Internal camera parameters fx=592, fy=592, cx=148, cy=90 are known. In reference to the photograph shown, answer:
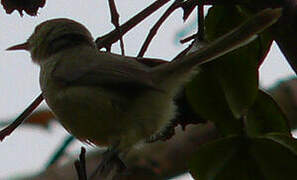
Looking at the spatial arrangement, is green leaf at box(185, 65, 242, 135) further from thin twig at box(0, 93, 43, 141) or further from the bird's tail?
thin twig at box(0, 93, 43, 141)

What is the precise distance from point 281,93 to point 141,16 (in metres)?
2.01

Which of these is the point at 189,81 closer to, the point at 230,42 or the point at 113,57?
the point at 230,42

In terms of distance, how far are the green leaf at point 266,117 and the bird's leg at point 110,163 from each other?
40 cm

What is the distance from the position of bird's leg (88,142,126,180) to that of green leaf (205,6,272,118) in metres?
0.38

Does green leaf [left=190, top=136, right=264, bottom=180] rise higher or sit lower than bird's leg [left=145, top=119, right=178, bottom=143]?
higher

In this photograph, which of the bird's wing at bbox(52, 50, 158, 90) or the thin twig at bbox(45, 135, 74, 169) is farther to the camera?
the thin twig at bbox(45, 135, 74, 169)

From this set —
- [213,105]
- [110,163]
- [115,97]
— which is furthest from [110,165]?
[213,105]

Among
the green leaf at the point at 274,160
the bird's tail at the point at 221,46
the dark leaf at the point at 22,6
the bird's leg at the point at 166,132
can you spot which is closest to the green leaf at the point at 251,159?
the green leaf at the point at 274,160

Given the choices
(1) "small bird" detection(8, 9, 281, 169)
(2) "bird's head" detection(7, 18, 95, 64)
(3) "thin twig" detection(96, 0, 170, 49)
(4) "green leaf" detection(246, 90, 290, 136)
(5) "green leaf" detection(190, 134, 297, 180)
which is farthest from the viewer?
(2) "bird's head" detection(7, 18, 95, 64)

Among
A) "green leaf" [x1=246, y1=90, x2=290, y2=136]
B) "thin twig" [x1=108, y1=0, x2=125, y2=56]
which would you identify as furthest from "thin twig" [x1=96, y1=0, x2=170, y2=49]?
"green leaf" [x1=246, y1=90, x2=290, y2=136]

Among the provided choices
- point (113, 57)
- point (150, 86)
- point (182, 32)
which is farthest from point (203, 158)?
point (182, 32)

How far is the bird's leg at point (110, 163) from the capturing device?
171cm

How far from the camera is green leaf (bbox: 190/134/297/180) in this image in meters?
1.54

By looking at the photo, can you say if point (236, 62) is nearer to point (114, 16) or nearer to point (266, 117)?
point (266, 117)
